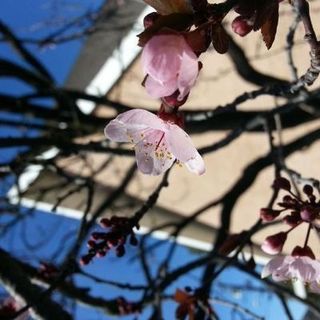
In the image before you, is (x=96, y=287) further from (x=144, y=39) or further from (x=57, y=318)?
(x=144, y=39)

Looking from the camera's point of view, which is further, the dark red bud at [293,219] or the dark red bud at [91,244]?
the dark red bud at [91,244]

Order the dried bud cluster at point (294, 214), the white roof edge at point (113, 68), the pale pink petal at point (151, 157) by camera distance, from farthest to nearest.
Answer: the white roof edge at point (113, 68)
the dried bud cluster at point (294, 214)
the pale pink petal at point (151, 157)

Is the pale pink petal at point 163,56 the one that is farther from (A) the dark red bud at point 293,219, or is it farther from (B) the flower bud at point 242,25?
(A) the dark red bud at point 293,219

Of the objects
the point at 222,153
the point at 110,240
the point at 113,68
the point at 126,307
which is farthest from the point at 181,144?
the point at 113,68

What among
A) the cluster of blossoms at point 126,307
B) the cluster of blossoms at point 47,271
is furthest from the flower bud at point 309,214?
the cluster of blossoms at point 47,271

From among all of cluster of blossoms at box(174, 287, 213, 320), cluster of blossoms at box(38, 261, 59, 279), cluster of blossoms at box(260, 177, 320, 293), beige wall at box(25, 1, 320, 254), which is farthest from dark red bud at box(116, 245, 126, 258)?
cluster of blossoms at box(38, 261, 59, 279)

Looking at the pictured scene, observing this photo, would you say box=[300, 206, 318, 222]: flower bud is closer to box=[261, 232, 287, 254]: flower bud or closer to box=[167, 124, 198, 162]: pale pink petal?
box=[261, 232, 287, 254]: flower bud

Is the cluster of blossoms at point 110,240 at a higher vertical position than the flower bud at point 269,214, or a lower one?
lower
